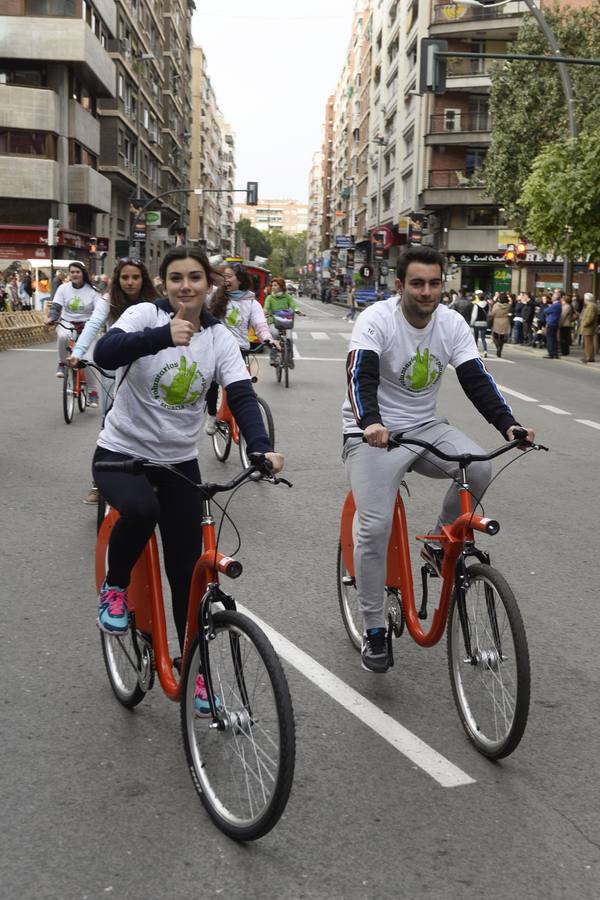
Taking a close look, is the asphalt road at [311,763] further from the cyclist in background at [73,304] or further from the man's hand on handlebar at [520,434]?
the cyclist in background at [73,304]

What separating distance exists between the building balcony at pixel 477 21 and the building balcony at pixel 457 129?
3.73 metres

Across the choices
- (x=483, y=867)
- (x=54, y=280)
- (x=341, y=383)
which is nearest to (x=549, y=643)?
(x=483, y=867)

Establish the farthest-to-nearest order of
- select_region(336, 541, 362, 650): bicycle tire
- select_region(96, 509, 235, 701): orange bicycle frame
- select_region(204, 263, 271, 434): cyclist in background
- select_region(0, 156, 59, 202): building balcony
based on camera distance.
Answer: select_region(0, 156, 59, 202): building balcony < select_region(204, 263, 271, 434): cyclist in background < select_region(336, 541, 362, 650): bicycle tire < select_region(96, 509, 235, 701): orange bicycle frame

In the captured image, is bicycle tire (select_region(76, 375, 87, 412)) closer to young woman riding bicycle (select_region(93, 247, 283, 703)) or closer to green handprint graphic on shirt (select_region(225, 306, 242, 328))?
green handprint graphic on shirt (select_region(225, 306, 242, 328))

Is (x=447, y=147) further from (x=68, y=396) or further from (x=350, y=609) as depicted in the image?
(x=350, y=609)

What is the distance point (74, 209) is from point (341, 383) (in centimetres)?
3615

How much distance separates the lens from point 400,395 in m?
4.45

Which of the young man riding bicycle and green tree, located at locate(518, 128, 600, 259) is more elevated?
green tree, located at locate(518, 128, 600, 259)

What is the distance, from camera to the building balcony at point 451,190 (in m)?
54.3

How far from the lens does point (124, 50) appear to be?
57594 millimetres

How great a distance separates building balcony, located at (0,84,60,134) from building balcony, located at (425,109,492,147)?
63.2 ft

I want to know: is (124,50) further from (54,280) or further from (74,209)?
(54,280)

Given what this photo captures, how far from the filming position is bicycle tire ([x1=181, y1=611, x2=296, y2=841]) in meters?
2.90

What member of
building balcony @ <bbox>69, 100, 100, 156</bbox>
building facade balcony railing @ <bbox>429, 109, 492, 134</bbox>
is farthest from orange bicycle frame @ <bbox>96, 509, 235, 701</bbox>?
building facade balcony railing @ <bbox>429, 109, 492, 134</bbox>
